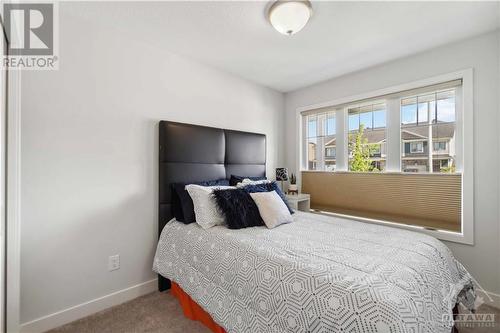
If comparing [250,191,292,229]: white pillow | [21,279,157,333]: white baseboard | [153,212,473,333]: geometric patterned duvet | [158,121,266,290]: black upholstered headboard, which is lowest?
[21,279,157,333]: white baseboard

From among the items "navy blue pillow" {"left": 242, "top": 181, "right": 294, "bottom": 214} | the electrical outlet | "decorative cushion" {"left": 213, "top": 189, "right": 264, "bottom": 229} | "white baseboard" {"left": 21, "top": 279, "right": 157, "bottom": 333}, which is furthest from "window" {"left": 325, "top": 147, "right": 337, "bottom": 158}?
the electrical outlet

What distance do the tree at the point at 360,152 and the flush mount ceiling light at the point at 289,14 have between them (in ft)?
5.52

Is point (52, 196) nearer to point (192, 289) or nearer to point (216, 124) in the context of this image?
point (192, 289)

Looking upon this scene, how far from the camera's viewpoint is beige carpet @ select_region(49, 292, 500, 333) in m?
1.68

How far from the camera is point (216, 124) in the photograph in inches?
108

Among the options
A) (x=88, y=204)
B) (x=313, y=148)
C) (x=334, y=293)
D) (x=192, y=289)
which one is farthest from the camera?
(x=313, y=148)

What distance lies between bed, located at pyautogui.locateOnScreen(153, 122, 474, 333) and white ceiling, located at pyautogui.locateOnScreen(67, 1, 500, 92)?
2.75 ft

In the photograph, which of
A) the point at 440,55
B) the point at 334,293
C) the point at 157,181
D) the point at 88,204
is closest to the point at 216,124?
the point at 157,181

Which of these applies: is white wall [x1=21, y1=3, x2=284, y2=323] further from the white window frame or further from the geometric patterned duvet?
the white window frame

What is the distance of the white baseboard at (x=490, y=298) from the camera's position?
1.96 meters

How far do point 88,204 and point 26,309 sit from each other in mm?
778

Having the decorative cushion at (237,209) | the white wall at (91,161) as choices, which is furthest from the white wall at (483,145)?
the white wall at (91,161)

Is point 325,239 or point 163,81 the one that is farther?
point 163,81

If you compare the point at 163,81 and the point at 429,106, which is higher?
the point at 163,81
